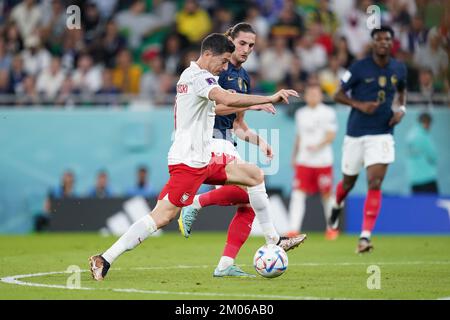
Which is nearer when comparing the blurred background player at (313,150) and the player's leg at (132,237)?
the player's leg at (132,237)

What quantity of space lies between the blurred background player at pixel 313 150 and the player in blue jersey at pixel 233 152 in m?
6.88

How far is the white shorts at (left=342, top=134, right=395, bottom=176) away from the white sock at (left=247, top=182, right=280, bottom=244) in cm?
394

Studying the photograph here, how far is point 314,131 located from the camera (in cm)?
1833

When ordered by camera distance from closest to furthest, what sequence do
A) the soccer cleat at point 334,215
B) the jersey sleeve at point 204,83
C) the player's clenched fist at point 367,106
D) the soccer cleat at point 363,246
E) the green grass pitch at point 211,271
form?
the green grass pitch at point 211,271 < the jersey sleeve at point 204,83 < the soccer cleat at point 363,246 < the player's clenched fist at point 367,106 < the soccer cleat at point 334,215

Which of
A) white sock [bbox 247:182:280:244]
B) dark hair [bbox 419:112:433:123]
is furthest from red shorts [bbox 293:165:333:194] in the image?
white sock [bbox 247:182:280:244]

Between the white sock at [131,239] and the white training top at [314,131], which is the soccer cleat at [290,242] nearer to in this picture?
the white sock at [131,239]

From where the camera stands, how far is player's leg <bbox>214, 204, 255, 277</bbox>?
10164 millimetres

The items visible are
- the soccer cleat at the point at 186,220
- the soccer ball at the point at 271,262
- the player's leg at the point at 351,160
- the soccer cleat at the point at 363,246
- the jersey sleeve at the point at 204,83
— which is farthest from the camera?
the player's leg at the point at 351,160

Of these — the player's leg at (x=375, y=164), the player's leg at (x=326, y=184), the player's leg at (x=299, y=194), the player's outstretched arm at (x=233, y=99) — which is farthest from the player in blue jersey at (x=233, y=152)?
the player's leg at (x=326, y=184)

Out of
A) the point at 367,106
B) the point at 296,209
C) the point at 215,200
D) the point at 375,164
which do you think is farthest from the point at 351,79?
the point at 215,200

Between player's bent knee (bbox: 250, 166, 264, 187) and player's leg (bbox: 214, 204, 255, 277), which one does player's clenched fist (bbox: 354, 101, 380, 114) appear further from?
player's bent knee (bbox: 250, 166, 264, 187)

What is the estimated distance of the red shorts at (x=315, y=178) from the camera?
17.8 meters

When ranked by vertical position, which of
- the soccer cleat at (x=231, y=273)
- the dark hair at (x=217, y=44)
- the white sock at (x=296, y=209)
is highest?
the dark hair at (x=217, y=44)

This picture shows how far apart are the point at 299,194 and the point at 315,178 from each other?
56cm
